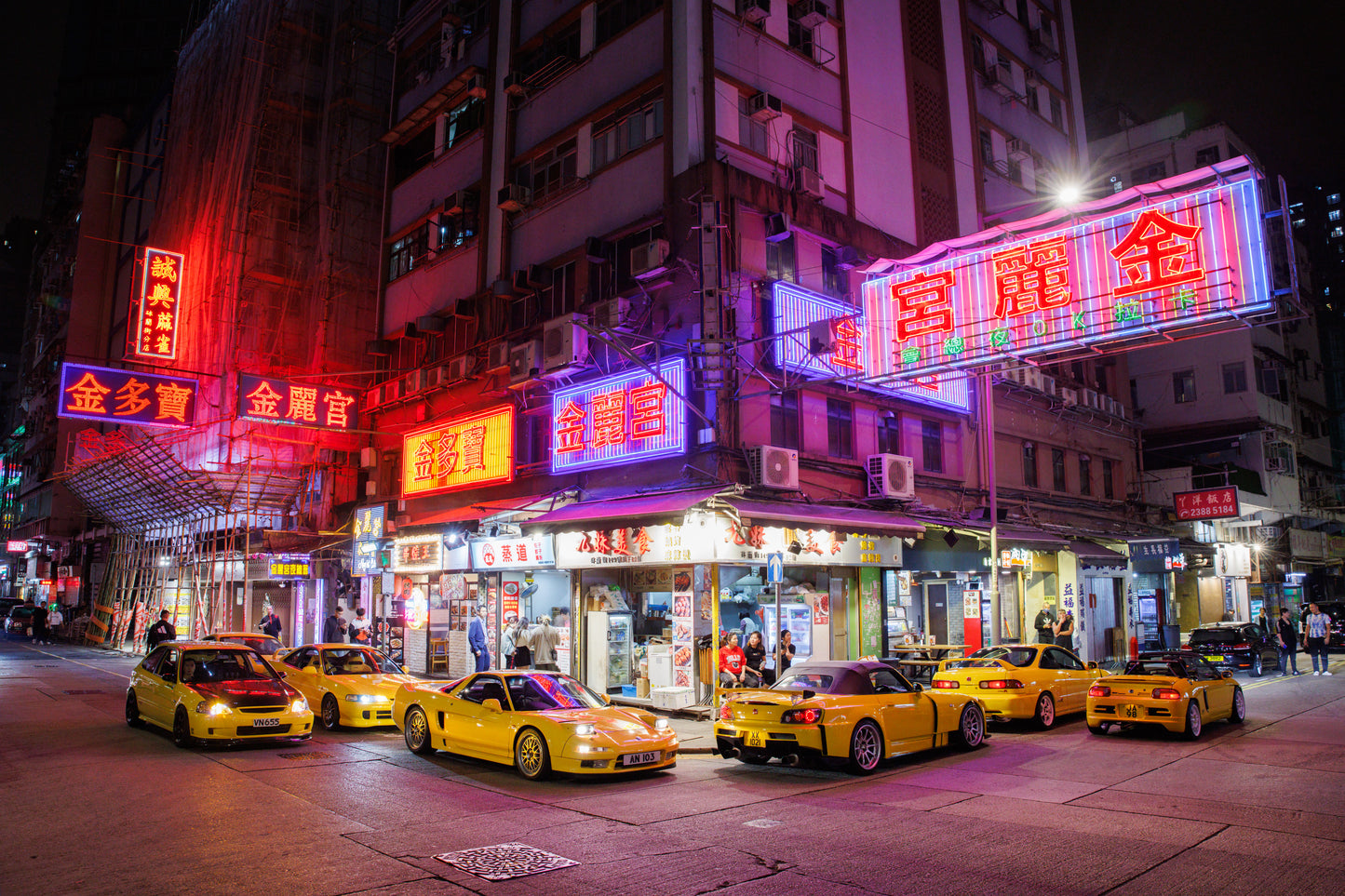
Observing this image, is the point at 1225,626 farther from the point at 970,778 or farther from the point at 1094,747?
the point at 970,778

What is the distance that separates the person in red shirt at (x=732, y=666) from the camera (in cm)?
1574

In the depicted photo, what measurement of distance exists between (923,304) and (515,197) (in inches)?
471

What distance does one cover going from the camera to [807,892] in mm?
6387

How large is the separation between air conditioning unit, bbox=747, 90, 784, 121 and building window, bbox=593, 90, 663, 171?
2.12 metres

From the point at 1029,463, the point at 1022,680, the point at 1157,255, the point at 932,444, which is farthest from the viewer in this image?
the point at 1029,463

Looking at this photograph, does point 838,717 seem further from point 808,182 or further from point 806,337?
point 808,182

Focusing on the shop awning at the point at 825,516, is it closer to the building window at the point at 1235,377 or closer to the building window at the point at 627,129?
the building window at the point at 627,129

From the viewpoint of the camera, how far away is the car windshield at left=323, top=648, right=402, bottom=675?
16.4 meters

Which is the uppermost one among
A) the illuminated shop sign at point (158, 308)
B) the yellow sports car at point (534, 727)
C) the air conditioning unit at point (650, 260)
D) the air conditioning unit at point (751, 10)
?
the air conditioning unit at point (751, 10)

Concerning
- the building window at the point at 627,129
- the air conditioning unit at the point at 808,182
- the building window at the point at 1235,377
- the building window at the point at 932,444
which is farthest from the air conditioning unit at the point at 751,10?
the building window at the point at 1235,377

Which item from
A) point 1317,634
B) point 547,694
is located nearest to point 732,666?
point 547,694

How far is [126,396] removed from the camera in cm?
2417

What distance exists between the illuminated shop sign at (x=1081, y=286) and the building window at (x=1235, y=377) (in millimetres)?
29138

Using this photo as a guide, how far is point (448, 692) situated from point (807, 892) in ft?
25.8
